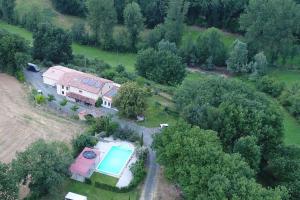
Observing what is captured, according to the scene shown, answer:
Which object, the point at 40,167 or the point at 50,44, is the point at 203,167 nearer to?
the point at 40,167

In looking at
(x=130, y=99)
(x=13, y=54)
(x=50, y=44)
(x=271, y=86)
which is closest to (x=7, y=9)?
(x=50, y=44)

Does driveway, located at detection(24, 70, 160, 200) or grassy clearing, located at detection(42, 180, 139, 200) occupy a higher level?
driveway, located at detection(24, 70, 160, 200)

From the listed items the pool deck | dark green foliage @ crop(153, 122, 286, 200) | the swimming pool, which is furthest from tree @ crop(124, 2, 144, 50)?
dark green foliage @ crop(153, 122, 286, 200)

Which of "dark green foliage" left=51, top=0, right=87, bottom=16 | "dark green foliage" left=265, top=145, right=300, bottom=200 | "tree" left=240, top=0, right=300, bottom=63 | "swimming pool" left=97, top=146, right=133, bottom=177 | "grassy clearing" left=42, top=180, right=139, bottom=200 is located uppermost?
"tree" left=240, top=0, right=300, bottom=63

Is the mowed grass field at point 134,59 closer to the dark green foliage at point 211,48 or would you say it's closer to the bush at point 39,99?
the dark green foliage at point 211,48

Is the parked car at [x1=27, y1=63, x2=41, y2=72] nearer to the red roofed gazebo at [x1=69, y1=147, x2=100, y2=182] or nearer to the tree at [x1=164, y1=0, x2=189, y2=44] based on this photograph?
the red roofed gazebo at [x1=69, y1=147, x2=100, y2=182]

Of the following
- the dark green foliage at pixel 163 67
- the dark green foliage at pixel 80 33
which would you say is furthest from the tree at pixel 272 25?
the dark green foliage at pixel 80 33
